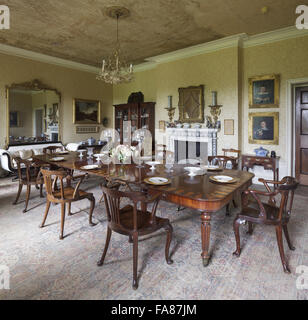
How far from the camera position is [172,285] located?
6.17 ft

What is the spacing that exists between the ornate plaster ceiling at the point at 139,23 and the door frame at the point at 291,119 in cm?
118

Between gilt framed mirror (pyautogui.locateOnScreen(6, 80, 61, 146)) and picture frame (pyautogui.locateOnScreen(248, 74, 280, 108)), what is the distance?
5.46 m

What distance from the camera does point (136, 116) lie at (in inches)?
293

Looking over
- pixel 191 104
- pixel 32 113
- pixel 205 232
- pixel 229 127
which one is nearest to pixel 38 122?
pixel 32 113

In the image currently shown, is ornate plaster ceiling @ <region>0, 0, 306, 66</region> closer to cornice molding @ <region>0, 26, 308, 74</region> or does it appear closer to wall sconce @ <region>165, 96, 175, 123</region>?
cornice molding @ <region>0, 26, 308, 74</region>

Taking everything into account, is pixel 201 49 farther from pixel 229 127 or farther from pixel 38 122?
pixel 38 122

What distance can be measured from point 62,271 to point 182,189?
52.2 inches

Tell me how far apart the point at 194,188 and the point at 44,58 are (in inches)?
250

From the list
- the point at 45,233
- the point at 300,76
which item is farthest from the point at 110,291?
the point at 300,76

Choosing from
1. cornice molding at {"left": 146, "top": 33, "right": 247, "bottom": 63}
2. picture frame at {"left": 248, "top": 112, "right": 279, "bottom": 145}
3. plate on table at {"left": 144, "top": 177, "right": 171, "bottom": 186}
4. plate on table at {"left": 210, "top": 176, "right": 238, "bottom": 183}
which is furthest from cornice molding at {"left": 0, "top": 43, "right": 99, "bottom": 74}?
plate on table at {"left": 210, "top": 176, "right": 238, "bottom": 183}

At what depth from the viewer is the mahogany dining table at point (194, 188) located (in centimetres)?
201
